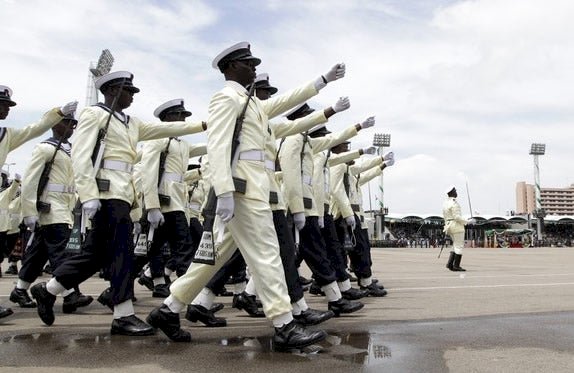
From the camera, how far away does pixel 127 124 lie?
5.28 metres

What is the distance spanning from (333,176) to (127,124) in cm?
343

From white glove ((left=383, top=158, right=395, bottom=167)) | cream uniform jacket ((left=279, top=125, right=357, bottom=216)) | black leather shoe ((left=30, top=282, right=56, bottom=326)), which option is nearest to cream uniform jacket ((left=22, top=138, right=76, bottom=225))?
black leather shoe ((left=30, top=282, right=56, bottom=326))

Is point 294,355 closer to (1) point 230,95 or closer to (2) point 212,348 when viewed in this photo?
(2) point 212,348

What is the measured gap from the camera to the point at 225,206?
3969 millimetres

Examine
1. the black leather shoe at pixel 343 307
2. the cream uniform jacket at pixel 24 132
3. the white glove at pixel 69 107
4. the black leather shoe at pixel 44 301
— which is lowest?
the black leather shoe at pixel 343 307

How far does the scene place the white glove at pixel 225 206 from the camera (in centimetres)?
397

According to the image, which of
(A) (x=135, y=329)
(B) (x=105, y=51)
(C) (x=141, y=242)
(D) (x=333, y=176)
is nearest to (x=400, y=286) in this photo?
(D) (x=333, y=176)

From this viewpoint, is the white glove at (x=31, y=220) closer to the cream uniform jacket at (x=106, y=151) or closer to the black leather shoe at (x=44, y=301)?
the black leather shoe at (x=44, y=301)

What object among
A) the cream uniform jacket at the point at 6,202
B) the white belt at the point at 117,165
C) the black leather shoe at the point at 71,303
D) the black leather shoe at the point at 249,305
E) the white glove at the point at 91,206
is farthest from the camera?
the cream uniform jacket at the point at 6,202

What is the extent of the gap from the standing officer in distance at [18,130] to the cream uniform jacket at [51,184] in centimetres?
65

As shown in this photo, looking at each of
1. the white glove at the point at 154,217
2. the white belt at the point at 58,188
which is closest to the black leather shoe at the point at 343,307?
the white glove at the point at 154,217

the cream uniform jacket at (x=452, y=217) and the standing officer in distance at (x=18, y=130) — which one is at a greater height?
the standing officer in distance at (x=18, y=130)

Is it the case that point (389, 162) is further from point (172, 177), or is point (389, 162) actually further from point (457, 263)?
point (457, 263)

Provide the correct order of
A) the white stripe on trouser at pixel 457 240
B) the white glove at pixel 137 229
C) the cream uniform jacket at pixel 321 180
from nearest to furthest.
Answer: the white glove at pixel 137 229, the cream uniform jacket at pixel 321 180, the white stripe on trouser at pixel 457 240
